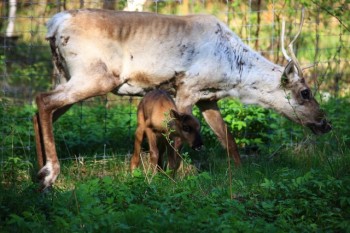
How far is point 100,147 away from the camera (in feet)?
30.4

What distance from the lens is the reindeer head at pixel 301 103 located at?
8.60 metres

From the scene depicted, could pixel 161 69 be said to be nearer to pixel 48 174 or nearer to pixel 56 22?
pixel 56 22

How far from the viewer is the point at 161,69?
8102 mm

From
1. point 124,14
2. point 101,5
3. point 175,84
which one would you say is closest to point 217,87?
point 175,84

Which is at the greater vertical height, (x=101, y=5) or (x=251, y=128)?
(x=101, y=5)

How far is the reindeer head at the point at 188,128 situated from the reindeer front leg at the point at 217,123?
829 millimetres

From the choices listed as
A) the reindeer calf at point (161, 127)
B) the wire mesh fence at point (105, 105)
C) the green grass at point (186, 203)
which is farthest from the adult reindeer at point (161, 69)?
the green grass at point (186, 203)

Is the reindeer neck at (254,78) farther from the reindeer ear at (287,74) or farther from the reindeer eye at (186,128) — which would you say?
the reindeer eye at (186,128)

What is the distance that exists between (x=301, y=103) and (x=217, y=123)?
967 millimetres

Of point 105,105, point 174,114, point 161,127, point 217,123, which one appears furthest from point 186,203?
point 105,105

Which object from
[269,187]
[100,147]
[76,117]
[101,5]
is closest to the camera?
[269,187]

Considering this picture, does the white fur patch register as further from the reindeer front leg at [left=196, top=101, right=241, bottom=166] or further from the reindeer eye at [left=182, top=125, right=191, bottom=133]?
the reindeer front leg at [left=196, top=101, right=241, bottom=166]

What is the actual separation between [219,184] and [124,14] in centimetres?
209

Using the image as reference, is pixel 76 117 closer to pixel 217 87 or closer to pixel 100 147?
pixel 100 147
